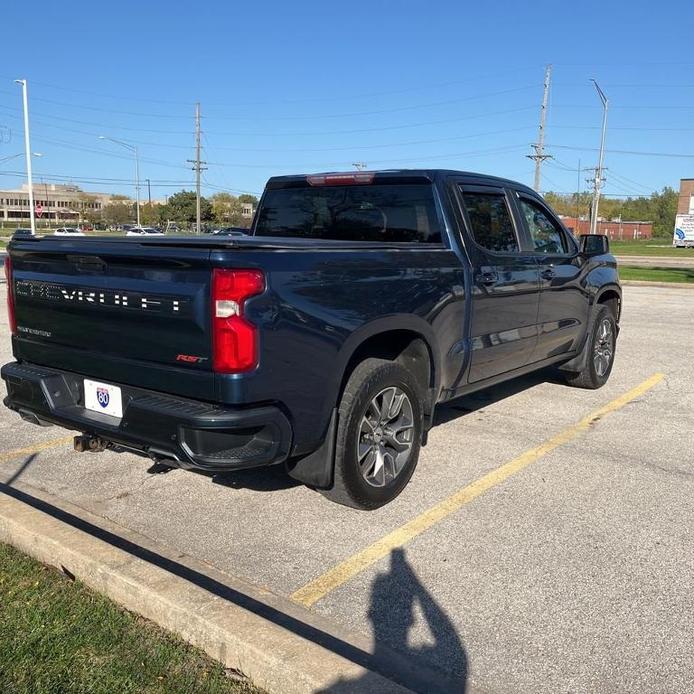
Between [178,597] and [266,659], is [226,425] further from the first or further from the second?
[266,659]

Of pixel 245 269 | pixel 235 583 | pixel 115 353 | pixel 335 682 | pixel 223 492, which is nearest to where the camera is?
pixel 335 682

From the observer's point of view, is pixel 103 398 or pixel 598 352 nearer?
pixel 103 398

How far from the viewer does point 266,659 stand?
100.0 inches

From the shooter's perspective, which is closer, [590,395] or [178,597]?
[178,597]

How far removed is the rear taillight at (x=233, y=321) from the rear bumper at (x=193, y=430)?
23 cm

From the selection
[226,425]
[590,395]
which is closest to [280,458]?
[226,425]

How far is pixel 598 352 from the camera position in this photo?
7.18 meters

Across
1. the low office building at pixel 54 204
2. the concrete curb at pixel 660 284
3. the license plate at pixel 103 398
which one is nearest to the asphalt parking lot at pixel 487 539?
the license plate at pixel 103 398

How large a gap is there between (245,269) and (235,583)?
4.81 feet

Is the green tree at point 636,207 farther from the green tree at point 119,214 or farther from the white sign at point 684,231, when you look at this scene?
the green tree at point 119,214

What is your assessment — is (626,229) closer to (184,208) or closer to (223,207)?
(223,207)

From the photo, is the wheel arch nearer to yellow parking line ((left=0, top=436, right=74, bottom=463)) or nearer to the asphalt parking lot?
the asphalt parking lot

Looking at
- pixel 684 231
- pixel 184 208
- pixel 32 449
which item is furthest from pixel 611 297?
pixel 184 208

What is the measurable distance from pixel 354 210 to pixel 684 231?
72.7m
